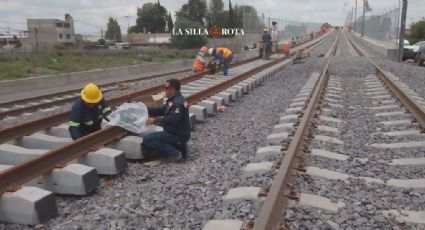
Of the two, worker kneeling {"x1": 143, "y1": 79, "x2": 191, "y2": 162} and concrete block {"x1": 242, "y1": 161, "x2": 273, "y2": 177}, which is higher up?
worker kneeling {"x1": 143, "y1": 79, "x2": 191, "y2": 162}

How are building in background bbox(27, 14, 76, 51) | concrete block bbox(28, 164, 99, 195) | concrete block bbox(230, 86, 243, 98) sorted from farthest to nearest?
building in background bbox(27, 14, 76, 51)
concrete block bbox(230, 86, 243, 98)
concrete block bbox(28, 164, 99, 195)

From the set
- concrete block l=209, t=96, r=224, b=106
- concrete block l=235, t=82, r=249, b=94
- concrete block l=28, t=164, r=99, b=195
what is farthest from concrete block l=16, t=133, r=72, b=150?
concrete block l=235, t=82, r=249, b=94

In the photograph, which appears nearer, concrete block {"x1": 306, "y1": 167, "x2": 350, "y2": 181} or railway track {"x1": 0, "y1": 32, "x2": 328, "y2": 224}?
railway track {"x1": 0, "y1": 32, "x2": 328, "y2": 224}

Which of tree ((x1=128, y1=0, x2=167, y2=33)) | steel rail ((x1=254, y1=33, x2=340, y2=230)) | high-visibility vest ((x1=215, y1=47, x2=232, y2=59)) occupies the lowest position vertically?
steel rail ((x1=254, y1=33, x2=340, y2=230))

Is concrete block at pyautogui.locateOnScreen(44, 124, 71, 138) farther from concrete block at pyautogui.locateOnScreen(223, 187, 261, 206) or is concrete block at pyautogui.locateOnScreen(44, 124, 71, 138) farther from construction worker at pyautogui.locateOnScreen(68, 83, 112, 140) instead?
concrete block at pyautogui.locateOnScreen(223, 187, 261, 206)

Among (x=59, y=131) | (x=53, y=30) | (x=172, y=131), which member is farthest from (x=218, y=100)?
Result: (x=53, y=30)

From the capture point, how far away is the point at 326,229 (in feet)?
11.4

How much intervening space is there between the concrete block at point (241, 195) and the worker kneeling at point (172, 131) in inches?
66.2

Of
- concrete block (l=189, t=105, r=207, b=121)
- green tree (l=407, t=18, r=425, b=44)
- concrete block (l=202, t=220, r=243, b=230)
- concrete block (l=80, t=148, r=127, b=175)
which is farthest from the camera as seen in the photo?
green tree (l=407, t=18, r=425, b=44)

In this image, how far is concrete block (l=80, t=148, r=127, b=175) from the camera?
4.95m

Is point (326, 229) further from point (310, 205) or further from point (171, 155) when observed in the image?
point (171, 155)

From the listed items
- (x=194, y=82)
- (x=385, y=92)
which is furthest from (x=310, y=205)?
(x=194, y=82)

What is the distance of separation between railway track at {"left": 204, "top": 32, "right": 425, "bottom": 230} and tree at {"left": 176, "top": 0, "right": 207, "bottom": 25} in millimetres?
85374

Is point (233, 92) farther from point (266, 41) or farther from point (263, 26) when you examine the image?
point (263, 26)
